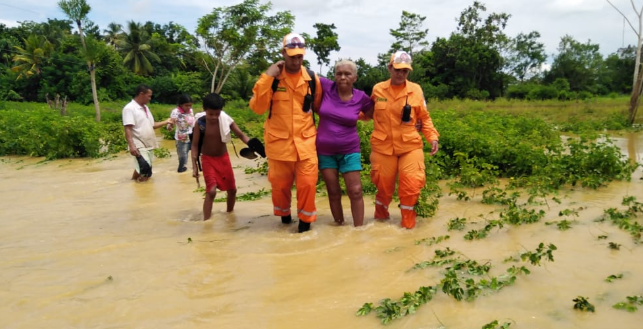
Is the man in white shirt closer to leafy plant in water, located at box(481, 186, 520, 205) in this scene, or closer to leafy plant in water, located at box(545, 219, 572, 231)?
leafy plant in water, located at box(481, 186, 520, 205)

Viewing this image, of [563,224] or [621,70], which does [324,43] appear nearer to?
[621,70]

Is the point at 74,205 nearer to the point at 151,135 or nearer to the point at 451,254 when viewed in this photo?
the point at 151,135

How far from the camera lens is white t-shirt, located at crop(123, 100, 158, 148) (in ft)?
24.6

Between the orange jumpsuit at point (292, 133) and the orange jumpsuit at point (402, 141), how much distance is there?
66 centimetres

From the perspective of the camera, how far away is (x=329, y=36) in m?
41.4

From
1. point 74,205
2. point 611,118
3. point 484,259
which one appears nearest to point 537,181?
point 484,259

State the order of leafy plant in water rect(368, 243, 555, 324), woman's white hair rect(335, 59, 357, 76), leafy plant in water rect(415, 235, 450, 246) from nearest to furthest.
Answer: leafy plant in water rect(368, 243, 555, 324) < leafy plant in water rect(415, 235, 450, 246) < woman's white hair rect(335, 59, 357, 76)

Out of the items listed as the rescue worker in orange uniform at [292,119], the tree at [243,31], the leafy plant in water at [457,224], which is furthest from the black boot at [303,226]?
the tree at [243,31]

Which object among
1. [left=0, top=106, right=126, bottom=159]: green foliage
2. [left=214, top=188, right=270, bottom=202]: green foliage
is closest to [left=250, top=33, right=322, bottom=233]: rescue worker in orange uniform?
[left=214, top=188, right=270, bottom=202]: green foliage

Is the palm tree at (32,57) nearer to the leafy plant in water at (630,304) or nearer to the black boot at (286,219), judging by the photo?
the black boot at (286,219)

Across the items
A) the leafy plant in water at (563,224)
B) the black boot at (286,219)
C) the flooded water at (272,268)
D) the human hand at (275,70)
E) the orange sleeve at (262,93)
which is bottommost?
the flooded water at (272,268)

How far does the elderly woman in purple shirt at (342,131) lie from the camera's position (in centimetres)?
499

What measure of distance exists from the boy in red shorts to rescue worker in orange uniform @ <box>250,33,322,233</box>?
762 mm

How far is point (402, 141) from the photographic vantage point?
5086 mm
